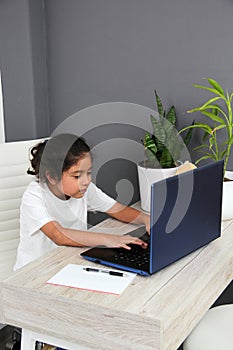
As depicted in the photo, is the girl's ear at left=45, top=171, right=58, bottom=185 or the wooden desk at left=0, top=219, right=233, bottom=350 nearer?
the wooden desk at left=0, top=219, right=233, bottom=350

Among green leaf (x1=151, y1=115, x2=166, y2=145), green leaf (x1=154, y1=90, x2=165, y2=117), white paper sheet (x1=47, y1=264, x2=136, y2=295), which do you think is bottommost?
white paper sheet (x1=47, y1=264, x2=136, y2=295)

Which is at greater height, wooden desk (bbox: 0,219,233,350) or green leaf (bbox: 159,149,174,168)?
green leaf (bbox: 159,149,174,168)

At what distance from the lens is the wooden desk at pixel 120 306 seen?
1246 millimetres

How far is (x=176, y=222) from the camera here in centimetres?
143

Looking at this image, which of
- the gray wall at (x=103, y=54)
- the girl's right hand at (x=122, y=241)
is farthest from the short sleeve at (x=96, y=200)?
the gray wall at (x=103, y=54)

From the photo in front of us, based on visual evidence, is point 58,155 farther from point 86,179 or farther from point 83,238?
point 83,238

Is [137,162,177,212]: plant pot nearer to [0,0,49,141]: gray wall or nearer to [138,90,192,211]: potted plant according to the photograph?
[138,90,192,211]: potted plant

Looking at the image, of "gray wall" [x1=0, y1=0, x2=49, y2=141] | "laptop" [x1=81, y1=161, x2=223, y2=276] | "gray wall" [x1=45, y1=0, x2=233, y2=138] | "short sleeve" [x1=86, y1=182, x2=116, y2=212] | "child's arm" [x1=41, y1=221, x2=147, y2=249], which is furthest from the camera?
"gray wall" [x1=0, y1=0, x2=49, y2=141]

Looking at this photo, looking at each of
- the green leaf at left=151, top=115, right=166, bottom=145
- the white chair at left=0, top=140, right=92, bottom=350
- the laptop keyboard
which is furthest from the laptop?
the white chair at left=0, top=140, right=92, bottom=350

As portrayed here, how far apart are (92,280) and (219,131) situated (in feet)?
3.20

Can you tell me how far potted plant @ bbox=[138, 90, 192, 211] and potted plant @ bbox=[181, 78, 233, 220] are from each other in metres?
0.08

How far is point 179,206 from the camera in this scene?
1418 mm

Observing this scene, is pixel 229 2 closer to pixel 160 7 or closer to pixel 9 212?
pixel 160 7

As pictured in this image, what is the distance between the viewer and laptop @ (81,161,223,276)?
4.48 ft
